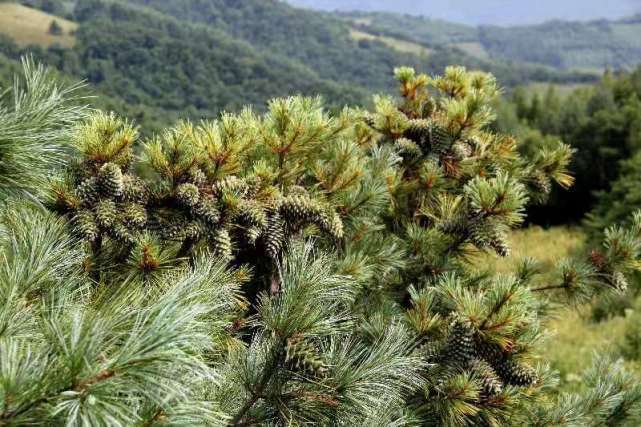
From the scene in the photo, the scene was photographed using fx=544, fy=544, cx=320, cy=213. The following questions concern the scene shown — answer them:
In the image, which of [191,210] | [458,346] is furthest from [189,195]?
[458,346]

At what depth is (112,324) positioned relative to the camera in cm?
94

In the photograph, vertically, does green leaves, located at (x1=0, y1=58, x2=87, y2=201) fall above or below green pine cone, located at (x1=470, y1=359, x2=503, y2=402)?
above

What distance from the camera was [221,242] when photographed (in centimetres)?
172

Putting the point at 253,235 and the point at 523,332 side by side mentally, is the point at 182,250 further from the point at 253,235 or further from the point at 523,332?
the point at 523,332

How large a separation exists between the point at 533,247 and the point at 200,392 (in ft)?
54.4

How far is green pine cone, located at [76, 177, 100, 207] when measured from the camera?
1.68 meters

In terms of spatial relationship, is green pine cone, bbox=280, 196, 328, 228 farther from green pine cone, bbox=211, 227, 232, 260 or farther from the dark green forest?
green pine cone, bbox=211, 227, 232, 260

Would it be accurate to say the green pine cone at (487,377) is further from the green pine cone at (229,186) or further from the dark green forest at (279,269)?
the green pine cone at (229,186)

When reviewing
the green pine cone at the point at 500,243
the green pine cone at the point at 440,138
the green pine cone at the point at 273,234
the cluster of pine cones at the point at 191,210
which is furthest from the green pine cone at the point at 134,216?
the green pine cone at the point at 440,138

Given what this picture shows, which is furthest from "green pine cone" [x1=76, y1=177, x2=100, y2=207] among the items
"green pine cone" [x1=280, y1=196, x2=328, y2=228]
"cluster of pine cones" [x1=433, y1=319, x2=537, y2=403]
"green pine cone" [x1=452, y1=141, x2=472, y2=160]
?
"green pine cone" [x1=452, y1=141, x2=472, y2=160]

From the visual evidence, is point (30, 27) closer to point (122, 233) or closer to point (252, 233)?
point (122, 233)

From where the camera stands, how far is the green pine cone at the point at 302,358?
1302mm

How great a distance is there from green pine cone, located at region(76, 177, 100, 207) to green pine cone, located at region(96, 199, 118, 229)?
32mm

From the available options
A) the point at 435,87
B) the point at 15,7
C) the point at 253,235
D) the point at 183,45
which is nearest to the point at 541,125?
the point at 435,87
